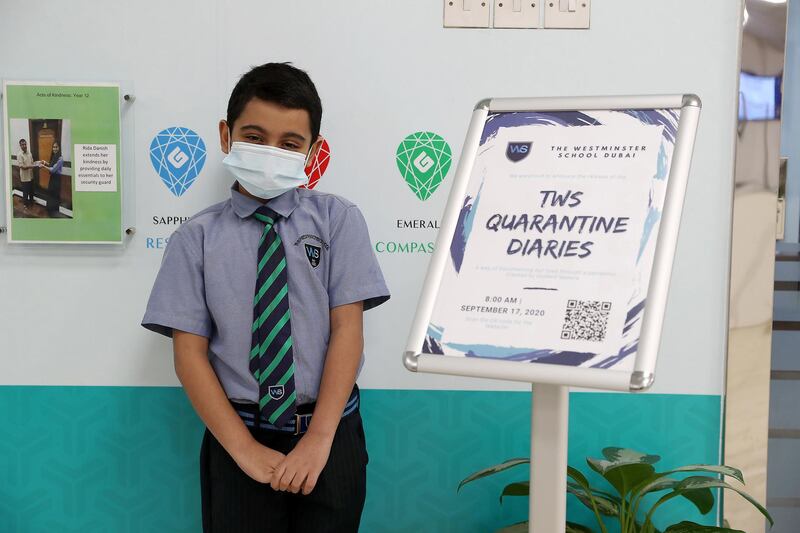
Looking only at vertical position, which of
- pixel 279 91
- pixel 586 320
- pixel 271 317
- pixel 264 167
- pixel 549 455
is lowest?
pixel 549 455

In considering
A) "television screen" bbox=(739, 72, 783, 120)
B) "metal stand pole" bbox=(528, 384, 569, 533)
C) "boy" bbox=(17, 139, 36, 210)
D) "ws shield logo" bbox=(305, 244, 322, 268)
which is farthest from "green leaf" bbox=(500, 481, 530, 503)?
"boy" bbox=(17, 139, 36, 210)

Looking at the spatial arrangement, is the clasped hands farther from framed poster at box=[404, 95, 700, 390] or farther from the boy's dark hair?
the boy's dark hair

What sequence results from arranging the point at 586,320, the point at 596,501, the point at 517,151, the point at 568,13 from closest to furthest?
the point at 586,320, the point at 517,151, the point at 596,501, the point at 568,13

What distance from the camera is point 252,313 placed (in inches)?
60.5

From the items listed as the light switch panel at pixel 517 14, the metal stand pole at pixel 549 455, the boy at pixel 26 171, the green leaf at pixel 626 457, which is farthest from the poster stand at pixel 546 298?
the boy at pixel 26 171

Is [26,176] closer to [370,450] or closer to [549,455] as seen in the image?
[370,450]

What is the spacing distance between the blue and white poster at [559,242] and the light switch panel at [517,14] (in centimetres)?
75

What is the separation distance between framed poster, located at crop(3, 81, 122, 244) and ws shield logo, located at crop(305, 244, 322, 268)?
2.14 ft

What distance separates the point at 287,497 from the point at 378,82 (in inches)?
44.1

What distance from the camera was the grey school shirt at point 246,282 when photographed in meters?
1.52

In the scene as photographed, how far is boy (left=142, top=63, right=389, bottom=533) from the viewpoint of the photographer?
150cm

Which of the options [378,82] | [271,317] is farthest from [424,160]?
[271,317]

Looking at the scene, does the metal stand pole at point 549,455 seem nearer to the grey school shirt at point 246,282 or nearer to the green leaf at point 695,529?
the grey school shirt at point 246,282

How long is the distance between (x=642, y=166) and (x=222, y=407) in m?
1.00
